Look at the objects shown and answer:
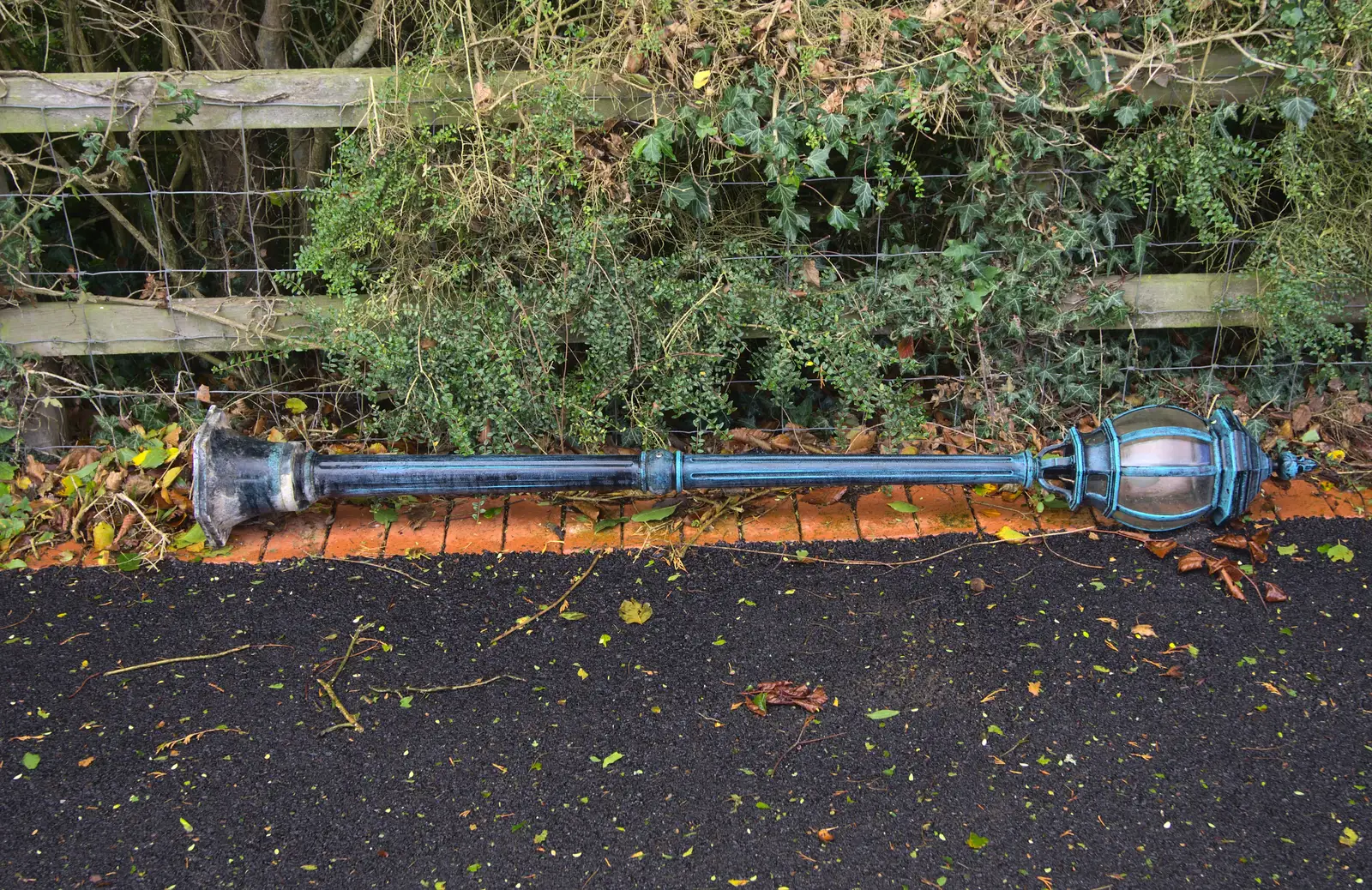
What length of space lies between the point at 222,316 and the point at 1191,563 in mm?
3248

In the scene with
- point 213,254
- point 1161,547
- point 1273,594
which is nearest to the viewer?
point 1273,594

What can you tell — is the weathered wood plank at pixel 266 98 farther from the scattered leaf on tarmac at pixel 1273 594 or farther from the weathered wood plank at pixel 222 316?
the scattered leaf on tarmac at pixel 1273 594

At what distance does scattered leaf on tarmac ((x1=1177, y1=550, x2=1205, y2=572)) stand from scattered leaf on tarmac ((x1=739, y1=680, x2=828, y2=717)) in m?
1.25

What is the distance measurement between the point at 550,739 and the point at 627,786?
26cm

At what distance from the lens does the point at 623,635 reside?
10.2 feet

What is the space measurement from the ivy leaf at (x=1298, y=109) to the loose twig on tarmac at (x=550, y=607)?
2.56 metres

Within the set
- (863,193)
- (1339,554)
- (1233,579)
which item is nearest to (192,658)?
(863,193)

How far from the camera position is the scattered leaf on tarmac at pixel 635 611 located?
10.4ft

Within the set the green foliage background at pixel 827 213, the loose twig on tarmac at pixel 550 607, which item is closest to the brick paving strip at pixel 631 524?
the loose twig on tarmac at pixel 550 607

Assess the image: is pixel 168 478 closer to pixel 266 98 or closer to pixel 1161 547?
pixel 266 98

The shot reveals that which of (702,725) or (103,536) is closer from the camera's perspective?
(702,725)

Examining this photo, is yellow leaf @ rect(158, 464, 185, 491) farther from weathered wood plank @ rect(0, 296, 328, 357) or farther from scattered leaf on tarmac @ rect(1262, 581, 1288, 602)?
scattered leaf on tarmac @ rect(1262, 581, 1288, 602)

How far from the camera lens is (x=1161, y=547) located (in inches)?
134

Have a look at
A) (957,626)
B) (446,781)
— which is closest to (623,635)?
(446,781)
